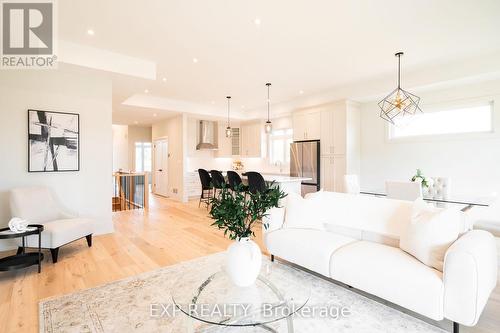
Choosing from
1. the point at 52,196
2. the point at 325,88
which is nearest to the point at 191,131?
the point at 325,88

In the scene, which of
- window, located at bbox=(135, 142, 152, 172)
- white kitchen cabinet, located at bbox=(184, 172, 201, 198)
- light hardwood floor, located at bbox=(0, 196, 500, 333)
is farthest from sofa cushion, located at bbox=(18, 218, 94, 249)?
window, located at bbox=(135, 142, 152, 172)

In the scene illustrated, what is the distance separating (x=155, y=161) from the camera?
947 centimetres

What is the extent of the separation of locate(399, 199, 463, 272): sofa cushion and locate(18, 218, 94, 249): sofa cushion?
3770 mm

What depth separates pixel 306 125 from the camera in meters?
6.82

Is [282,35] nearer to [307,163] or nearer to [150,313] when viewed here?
[150,313]

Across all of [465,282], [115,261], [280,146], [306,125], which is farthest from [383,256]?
[280,146]

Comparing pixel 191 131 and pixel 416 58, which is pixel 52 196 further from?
pixel 416 58

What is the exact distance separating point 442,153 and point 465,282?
13.6ft

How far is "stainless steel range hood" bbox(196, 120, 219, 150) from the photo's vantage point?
8430 millimetres

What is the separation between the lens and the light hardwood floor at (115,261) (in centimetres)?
214

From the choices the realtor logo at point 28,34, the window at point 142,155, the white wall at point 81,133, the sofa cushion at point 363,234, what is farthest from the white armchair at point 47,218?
the window at point 142,155

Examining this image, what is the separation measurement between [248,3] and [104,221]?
13.0 ft

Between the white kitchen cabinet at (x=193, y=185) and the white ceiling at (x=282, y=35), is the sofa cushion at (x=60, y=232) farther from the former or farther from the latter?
the white kitchen cabinet at (x=193, y=185)

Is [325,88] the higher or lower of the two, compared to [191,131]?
higher
